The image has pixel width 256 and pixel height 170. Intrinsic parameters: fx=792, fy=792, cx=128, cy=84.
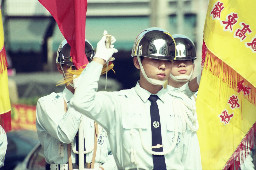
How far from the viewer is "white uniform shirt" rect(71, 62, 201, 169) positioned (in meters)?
6.31

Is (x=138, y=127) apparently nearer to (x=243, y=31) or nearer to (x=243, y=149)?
(x=243, y=149)

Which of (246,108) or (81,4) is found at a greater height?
(81,4)

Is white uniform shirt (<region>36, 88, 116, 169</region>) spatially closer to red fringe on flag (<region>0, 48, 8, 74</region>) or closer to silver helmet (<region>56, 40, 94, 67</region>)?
silver helmet (<region>56, 40, 94, 67</region>)

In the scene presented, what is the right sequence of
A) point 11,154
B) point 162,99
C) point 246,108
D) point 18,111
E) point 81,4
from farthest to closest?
point 18,111
point 11,154
point 246,108
point 81,4
point 162,99

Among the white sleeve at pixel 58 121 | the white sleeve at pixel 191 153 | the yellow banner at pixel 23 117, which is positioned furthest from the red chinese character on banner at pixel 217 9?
the yellow banner at pixel 23 117

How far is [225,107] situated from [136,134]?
1.56m

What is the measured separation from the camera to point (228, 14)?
7734mm

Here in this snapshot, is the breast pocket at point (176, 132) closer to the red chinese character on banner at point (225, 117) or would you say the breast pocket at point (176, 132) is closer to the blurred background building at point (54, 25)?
the red chinese character on banner at point (225, 117)

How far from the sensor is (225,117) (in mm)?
7668

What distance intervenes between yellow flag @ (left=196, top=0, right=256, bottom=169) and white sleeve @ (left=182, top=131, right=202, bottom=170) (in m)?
0.94

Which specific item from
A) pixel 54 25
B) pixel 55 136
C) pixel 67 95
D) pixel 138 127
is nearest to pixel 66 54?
pixel 67 95

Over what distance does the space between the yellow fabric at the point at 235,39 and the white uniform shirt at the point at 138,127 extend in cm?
120

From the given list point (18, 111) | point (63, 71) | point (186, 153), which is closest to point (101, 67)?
point (186, 153)

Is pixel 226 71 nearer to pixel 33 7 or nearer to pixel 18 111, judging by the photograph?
pixel 18 111
